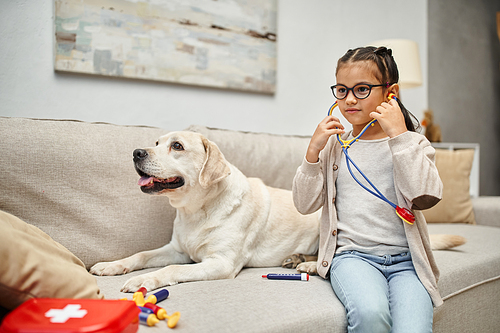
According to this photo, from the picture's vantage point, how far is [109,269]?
1462 mm

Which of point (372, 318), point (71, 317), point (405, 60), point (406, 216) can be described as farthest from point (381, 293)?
point (405, 60)

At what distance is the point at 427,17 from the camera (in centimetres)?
392

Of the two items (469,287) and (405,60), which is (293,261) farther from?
(405,60)

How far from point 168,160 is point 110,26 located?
1.18 meters

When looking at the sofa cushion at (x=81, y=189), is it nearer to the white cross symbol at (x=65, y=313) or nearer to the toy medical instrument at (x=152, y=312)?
the toy medical instrument at (x=152, y=312)

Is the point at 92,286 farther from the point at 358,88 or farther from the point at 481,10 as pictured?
the point at 481,10

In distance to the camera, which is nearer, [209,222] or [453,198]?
[209,222]

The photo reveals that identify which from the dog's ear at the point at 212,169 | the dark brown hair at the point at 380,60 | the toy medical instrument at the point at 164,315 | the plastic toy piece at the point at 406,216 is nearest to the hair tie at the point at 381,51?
the dark brown hair at the point at 380,60

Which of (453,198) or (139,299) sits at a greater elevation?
(453,198)

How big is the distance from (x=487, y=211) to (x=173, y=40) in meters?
2.57

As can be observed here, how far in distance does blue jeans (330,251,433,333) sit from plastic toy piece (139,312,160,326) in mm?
624

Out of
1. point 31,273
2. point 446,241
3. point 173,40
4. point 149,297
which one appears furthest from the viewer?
point 173,40

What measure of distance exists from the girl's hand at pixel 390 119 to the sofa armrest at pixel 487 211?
186 centimetres

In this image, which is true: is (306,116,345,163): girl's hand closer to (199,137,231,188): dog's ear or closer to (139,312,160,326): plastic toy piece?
(199,137,231,188): dog's ear
